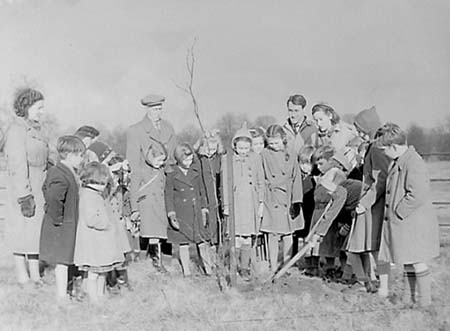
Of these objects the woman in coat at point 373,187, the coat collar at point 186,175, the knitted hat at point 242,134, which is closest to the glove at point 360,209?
the woman in coat at point 373,187

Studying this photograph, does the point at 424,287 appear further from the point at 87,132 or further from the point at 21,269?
the point at 21,269

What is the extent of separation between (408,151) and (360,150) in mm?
233

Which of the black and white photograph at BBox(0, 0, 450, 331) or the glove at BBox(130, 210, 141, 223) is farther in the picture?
the glove at BBox(130, 210, 141, 223)

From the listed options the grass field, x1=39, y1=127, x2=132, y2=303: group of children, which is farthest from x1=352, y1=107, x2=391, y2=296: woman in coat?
x1=39, y1=127, x2=132, y2=303: group of children

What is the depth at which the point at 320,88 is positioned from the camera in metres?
2.91

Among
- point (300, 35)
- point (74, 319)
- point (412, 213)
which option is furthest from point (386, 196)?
point (74, 319)

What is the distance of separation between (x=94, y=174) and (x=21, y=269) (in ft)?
1.45

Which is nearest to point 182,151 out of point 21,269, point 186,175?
point 186,175

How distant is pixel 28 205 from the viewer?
2.93m

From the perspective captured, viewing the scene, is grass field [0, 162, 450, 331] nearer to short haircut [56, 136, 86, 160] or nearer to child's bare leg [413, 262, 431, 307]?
child's bare leg [413, 262, 431, 307]

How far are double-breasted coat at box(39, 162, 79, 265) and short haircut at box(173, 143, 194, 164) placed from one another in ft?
1.21

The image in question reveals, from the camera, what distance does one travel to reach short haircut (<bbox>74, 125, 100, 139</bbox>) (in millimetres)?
2906

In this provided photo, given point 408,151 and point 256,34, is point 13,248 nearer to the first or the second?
point 256,34

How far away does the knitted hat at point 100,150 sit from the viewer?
2910 millimetres
